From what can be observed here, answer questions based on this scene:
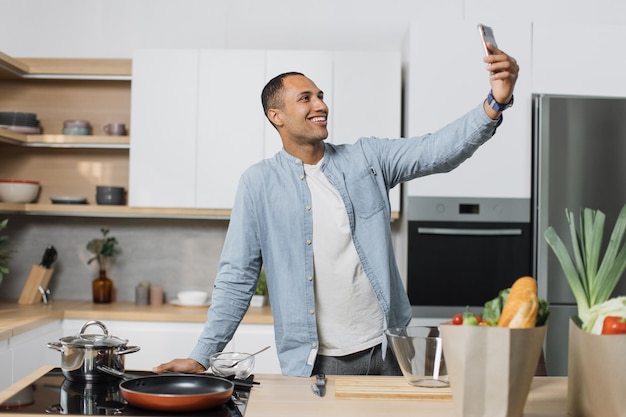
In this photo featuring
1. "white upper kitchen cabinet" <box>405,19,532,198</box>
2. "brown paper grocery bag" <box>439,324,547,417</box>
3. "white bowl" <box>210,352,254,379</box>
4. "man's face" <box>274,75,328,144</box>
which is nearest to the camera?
"brown paper grocery bag" <box>439,324,547,417</box>

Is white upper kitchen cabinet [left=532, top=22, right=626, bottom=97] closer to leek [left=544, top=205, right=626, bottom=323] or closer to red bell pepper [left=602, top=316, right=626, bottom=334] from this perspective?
leek [left=544, top=205, right=626, bottom=323]

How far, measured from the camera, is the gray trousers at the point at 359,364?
2.17 meters

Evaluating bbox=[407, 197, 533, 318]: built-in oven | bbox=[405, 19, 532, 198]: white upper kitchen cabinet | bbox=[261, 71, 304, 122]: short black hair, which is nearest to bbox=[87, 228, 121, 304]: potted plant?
bbox=[407, 197, 533, 318]: built-in oven

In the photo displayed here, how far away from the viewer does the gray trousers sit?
2174 millimetres

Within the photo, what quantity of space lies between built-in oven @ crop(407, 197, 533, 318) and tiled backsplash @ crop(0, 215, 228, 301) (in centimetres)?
125

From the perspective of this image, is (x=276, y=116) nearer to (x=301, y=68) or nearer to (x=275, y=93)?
(x=275, y=93)

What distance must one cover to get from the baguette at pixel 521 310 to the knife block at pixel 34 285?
323 centimetres

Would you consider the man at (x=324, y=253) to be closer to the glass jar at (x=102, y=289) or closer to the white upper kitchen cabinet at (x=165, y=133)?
the white upper kitchen cabinet at (x=165, y=133)

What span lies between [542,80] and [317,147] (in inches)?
68.6

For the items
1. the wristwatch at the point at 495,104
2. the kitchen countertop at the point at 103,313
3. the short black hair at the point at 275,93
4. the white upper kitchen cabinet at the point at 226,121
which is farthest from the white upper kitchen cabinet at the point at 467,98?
the wristwatch at the point at 495,104

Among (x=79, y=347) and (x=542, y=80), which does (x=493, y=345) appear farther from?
(x=542, y=80)

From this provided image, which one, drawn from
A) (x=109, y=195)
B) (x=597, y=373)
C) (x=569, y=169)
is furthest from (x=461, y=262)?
(x=597, y=373)

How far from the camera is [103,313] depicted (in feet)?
12.0

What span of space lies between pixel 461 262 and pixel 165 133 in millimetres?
1630
